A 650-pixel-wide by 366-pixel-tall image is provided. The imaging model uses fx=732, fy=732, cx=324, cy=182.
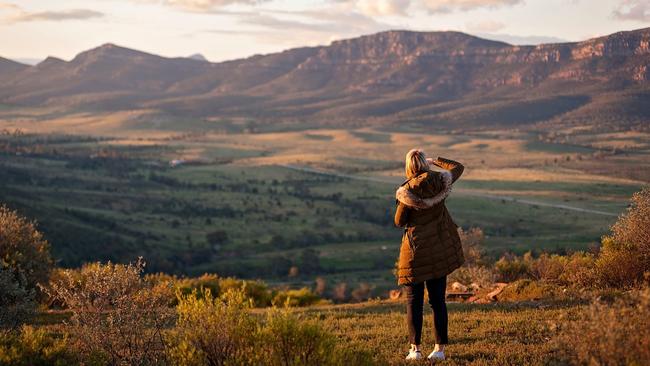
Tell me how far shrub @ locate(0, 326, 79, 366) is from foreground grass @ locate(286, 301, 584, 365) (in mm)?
3674

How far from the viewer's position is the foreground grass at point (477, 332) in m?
8.68

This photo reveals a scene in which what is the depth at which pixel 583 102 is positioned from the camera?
579 feet

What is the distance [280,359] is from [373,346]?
3.00m

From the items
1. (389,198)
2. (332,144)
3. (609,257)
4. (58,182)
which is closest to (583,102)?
(332,144)

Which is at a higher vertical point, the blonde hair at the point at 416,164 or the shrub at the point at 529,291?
the blonde hair at the point at 416,164

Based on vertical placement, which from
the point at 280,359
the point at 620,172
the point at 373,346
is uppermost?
the point at 280,359

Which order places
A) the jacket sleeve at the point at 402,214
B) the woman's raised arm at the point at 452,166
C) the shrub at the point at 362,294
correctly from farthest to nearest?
1. the shrub at the point at 362,294
2. the woman's raised arm at the point at 452,166
3. the jacket sleeve at the point at 402,214

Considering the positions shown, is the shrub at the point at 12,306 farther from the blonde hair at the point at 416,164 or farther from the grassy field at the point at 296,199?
the grassy field at the point at 296,199

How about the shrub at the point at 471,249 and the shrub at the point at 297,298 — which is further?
the shrub at the point at 471,249

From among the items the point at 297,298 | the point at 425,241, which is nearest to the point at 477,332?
the point at 425,241

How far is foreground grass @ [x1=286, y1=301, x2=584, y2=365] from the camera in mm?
8680

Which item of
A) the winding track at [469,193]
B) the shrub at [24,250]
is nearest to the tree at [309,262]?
the winding track at [469,193]

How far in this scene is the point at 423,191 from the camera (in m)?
8.34

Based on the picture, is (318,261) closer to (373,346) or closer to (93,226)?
(93,226)
